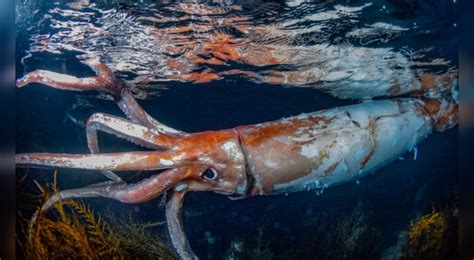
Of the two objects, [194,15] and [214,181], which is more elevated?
[194,15]

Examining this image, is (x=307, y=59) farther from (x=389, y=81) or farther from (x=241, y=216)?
(x=241, y=216)

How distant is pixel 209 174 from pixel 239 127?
2.18 feet

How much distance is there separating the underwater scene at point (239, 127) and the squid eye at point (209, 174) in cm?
4

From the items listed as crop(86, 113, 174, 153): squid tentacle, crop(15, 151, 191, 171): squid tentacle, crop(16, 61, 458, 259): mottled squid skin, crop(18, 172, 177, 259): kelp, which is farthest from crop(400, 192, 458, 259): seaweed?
crop(86, 113, 174, 153): squid tentacle

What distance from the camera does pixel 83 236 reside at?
4.07 metres

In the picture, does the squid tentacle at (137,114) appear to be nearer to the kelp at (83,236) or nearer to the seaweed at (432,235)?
the kelp at (83,236)

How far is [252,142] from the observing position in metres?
3.96

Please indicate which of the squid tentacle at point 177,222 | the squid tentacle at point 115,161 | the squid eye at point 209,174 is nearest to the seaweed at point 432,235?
the squid eye at point 209,174

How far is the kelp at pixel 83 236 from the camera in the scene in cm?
406

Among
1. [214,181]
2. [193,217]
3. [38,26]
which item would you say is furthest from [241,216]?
[38,26]

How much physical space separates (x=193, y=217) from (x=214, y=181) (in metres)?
1.25

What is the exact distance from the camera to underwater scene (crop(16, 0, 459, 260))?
12.7 ft

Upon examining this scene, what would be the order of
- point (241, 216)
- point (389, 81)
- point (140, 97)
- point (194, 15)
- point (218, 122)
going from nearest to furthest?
point (194, 15)
point (218, 122)
point (140, 97)
point (389, 81)
point (241, 216)

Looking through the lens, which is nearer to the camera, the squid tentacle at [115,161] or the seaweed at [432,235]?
the squid tentacle at [115,161]
